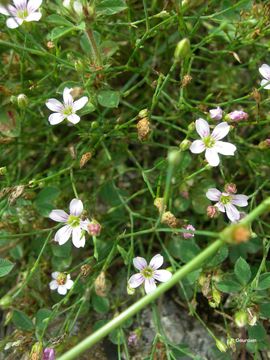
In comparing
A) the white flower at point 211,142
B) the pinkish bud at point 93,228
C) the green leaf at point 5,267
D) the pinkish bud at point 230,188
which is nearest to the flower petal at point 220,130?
the white flower at point 211,142

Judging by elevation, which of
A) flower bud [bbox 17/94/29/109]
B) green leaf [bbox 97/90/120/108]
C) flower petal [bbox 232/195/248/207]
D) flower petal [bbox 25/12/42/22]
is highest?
flower petal [bbox 25/12/42/22]

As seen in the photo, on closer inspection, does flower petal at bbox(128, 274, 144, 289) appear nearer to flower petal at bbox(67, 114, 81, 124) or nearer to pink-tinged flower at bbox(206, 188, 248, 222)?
pink-tinged flower at bbox(206, 188, 248, 222)

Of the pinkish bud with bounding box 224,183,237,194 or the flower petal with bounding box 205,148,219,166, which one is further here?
the pinkish bud with bounding box 224,183,237,194

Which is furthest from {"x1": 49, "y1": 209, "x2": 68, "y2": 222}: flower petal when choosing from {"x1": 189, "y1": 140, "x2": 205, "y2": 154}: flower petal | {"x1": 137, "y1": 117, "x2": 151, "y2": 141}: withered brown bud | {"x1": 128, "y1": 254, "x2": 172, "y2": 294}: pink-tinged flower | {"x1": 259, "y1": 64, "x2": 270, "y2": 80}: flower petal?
{"x1": 259, "y1": 64, "x2": 270, "y2": 80}: flower petal

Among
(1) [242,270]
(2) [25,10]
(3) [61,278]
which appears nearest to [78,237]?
(3) [61,278]

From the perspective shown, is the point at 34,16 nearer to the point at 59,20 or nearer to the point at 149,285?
the point at 59,20
